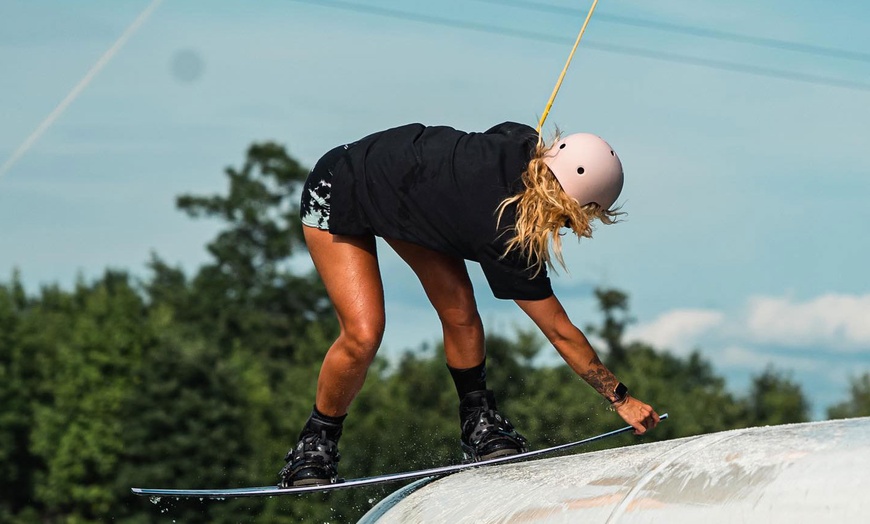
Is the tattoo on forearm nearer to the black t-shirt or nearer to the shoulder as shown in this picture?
the black t-shirt

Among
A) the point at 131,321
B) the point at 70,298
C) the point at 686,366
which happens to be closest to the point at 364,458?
A: the point at 131,321

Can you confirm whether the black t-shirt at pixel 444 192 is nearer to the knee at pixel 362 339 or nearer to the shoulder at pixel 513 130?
the shoulder at pixel 513 130

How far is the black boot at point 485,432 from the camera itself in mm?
7734

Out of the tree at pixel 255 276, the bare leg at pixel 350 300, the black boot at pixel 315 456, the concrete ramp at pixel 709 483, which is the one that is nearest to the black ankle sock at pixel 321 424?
the black boot at pixel 315 456

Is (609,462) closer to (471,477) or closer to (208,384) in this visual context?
(471,477)

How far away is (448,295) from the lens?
7598mm

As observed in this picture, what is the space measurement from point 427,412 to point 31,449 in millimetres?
18139

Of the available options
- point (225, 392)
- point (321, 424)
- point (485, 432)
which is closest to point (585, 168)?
point (485, 432)

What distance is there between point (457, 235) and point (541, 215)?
482 mm

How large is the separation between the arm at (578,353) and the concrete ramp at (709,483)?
2.72ft

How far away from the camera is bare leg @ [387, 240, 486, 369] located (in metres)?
7.59

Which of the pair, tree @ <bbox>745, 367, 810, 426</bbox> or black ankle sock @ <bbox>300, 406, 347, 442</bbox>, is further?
tree @ <bbox>745, 367, 810, 426</bbox>

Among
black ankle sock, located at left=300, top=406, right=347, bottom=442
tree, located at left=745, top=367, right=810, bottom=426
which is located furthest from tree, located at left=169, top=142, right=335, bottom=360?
black ankle sock, located at left=300, top=406, right=347, bottom=442

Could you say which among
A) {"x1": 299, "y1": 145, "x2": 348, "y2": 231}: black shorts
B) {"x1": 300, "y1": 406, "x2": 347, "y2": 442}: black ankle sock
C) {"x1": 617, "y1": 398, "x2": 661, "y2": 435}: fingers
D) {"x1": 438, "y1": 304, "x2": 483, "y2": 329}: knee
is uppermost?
{"x1": 299, "y1": 145, "x2": 348, "y2": 231}: black shorts
